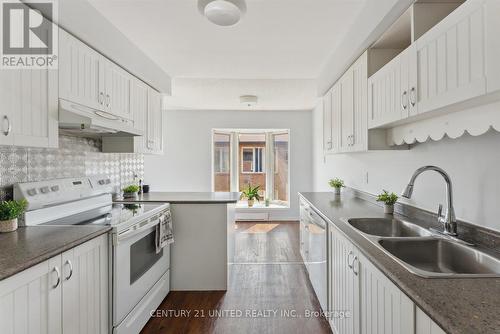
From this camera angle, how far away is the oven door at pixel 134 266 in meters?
1.68

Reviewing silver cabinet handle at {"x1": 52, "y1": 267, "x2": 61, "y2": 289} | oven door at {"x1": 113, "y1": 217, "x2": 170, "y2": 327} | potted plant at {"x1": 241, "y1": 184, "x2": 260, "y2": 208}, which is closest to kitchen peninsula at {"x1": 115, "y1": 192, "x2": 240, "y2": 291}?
oven door at {"x1": 113, "y1": 217, "x2": 170, "y2": 327}

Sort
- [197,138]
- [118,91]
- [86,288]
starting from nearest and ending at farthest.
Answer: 1. [86,288]
2. [118,91]
3. [197,138]

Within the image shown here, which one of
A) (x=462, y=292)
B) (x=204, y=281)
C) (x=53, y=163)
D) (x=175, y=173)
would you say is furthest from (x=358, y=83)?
(x=175, y=173)

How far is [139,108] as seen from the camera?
276cm

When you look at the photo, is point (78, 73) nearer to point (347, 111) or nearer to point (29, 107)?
point (29, 107)

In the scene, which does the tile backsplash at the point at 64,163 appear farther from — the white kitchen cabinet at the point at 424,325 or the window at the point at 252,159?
the window at the point at 252,159

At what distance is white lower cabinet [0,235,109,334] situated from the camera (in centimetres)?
103

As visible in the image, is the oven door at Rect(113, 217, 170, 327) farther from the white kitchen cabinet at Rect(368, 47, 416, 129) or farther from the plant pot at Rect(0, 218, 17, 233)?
the white kitchen cabinet at Rect(368, 47, 416, 129)

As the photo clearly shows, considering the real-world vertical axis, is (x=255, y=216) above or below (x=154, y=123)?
below

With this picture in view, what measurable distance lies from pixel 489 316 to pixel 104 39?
2.63 metres

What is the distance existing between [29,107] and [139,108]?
1.35 meters

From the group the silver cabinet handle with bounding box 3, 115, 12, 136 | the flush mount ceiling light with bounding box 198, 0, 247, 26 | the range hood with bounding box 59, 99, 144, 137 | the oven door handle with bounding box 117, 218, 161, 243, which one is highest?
the flush mount ceiling light with bounding box 198, 0, 247, 26

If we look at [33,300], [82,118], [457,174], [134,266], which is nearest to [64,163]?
[82,118]

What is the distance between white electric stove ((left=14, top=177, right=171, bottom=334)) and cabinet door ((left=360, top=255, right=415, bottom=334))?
1485 mm
